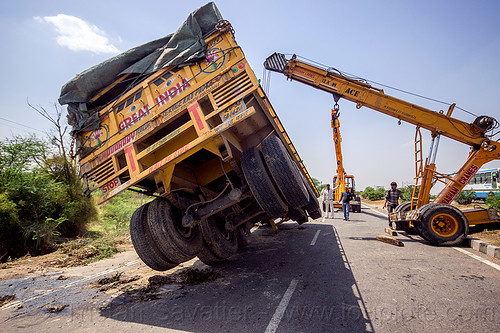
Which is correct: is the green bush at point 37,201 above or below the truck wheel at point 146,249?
above

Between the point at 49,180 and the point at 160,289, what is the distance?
7.86 metres

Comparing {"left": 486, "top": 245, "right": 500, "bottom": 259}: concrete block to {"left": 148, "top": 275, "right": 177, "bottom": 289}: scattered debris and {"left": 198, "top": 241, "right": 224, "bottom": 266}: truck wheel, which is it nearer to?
{"left": 198, "top": 241, "right": 224, "bottom": 266}: truck wheel

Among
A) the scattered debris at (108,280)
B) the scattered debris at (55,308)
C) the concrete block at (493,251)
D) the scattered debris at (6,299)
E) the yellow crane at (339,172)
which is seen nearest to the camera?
the scattered debris at (55,308)

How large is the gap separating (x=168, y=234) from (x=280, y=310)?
1654mm

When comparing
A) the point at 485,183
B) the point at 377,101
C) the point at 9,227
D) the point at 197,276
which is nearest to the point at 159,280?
the point at 197,276

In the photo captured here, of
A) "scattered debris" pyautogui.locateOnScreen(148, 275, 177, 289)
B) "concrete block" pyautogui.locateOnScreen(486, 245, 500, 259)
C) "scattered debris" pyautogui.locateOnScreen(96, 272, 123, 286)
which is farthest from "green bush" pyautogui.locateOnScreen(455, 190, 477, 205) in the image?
"scattered debris" pyautogui.locateOnScreen(96, 272, 123, 286)

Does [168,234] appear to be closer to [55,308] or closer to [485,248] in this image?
[55,308]

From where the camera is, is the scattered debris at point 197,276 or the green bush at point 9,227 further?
the green bush at point 9,227

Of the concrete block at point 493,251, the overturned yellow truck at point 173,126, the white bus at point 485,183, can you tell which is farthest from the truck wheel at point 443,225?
the white bus at point 485,183

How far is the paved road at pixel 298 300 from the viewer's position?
8.29 ft

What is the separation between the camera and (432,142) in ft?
22.5

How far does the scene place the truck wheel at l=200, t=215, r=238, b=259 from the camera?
409 centimetres

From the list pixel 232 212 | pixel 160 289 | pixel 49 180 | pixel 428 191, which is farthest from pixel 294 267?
pixel 49 180

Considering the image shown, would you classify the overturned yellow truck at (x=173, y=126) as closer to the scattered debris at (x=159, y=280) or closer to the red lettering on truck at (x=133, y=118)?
the red lettering on truck at (x=133, y=118)
